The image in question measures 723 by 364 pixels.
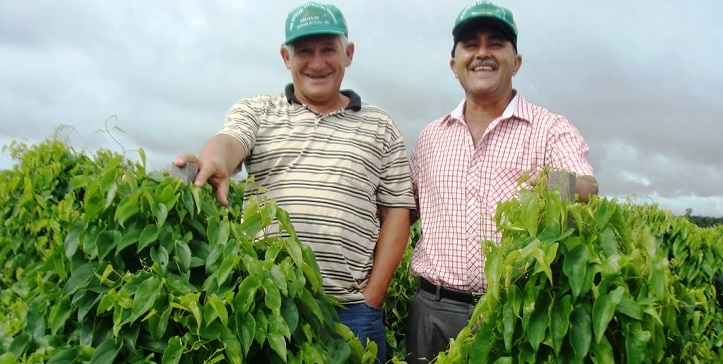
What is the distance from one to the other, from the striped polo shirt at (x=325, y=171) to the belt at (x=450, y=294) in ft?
1.09

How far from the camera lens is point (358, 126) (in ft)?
9.33

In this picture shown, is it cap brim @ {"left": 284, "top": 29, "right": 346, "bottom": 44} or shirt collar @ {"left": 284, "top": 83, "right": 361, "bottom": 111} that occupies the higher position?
cap brim @ {"left": 284, "top": 29, "right": 346, "bottom": 44}

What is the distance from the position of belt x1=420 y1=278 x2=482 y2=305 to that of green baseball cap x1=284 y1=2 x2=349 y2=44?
3.93ft

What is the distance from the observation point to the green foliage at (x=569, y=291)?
187cm

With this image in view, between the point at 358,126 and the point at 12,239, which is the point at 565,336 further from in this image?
the point at 12,239

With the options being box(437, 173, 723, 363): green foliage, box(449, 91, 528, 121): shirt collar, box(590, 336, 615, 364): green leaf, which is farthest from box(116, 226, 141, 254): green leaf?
box(449, 91, 528, 121): shirt collar

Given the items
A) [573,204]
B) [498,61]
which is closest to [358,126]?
[498,61]

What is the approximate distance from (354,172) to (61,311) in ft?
4.05

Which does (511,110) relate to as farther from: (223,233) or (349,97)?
(223,233)

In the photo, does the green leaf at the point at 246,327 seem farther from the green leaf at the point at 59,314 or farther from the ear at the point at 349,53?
the ear at the point at 349,53

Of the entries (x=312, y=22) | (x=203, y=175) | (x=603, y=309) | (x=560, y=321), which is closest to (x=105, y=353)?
(x=203, y=175)

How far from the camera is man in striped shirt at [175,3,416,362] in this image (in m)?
2.68

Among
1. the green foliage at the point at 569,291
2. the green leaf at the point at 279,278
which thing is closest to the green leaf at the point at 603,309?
the green foliage at the point at 569,291

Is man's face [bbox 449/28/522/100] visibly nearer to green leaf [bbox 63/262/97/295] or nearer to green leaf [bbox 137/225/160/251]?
green leaf [bbox 137/225/160/251]
